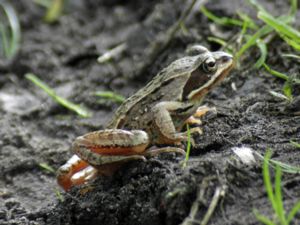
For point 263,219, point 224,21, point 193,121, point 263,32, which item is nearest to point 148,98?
point 193,121

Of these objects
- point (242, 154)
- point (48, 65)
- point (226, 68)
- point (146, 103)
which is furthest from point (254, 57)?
point (48, 65)

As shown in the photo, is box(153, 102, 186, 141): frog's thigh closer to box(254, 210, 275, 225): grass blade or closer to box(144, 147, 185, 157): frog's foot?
box(144, 147, 185, 157): frog's foot

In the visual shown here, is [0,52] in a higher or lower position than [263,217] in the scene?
higher

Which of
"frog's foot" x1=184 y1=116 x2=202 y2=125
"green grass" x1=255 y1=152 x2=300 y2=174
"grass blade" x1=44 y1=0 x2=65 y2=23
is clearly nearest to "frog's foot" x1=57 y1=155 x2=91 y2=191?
"frog's foot" x1=184 y1=116 x2=202 y2=125

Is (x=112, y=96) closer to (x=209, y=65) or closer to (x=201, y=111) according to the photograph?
(x=201, y=111)

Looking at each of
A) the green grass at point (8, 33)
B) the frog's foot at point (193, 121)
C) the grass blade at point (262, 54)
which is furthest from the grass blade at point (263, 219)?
the green grass at point (8, 33)

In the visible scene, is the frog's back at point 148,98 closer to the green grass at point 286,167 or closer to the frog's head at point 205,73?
the frog's head at point 205,73

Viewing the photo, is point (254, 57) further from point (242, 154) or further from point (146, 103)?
point (242, 154)
